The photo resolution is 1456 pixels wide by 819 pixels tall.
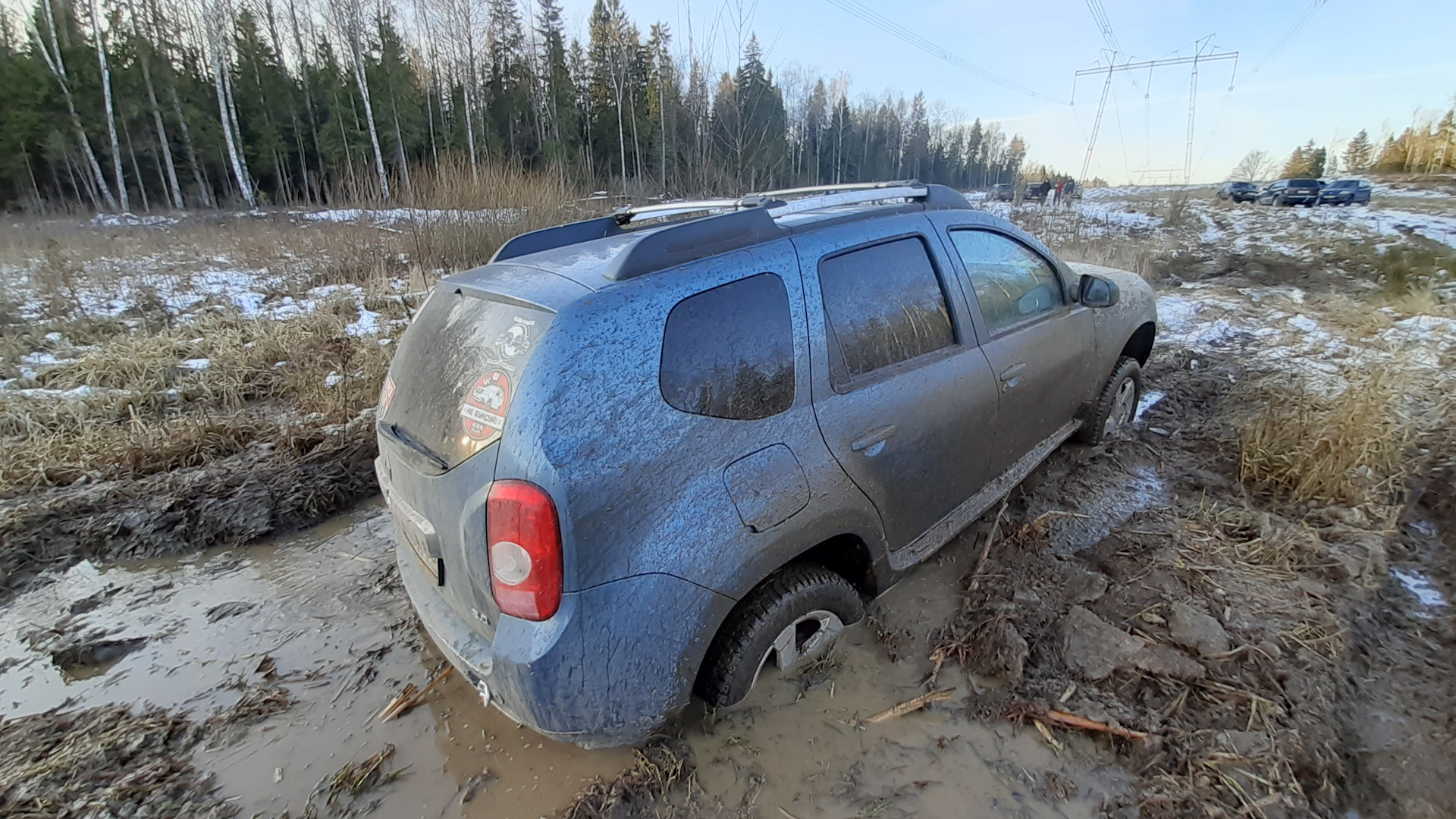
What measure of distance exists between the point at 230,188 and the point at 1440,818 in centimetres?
4061

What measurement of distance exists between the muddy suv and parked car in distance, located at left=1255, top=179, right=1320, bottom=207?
35.8 m

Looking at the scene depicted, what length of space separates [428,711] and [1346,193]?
37.7 m

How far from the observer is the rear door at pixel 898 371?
2.17 m

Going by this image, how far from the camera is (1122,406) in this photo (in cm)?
438

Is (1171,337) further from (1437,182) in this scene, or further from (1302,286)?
(1437,182)

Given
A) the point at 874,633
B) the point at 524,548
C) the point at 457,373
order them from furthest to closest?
1. the point at 874,633
2. the point at 457,373
3. the point at 524,548

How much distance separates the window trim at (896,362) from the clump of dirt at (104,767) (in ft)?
8.15

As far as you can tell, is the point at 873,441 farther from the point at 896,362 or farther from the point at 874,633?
the point at 874,633

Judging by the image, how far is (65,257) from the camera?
32.5ft

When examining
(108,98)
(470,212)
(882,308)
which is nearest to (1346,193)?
(470,212)

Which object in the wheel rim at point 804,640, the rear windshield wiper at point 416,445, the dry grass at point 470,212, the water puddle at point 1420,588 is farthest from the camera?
the dry grass at point 470,212

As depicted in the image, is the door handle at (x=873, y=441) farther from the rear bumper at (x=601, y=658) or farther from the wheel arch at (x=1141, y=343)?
the wheel arch at (x=1141, y=343)

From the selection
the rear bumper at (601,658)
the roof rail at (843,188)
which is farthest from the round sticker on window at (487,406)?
the roof rail at (843,188)

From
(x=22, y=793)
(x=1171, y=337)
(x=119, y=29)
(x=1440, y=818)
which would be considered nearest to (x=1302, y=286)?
(x=1171, y=337)
